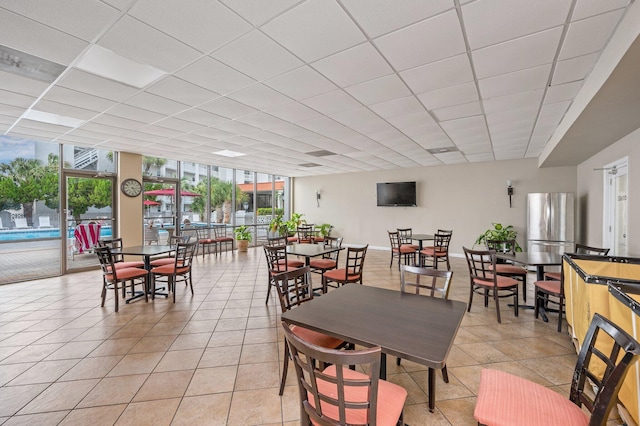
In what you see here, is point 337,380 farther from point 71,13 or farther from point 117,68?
point 117,68

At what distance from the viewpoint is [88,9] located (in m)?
2.02

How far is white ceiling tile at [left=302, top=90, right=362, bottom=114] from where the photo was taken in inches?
138

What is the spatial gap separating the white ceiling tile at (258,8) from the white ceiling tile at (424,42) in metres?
0.83

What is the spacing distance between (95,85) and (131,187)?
4307mm

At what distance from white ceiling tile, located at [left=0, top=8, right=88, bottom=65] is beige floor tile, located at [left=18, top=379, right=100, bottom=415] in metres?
2.86

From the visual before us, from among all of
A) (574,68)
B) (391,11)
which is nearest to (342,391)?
(391,11)

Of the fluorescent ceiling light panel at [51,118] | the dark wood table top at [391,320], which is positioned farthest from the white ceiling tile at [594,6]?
the fluorescent ceiling light panel at [51,118]

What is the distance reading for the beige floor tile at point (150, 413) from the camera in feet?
6.38

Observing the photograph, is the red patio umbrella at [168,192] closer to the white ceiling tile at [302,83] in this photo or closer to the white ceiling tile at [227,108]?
the white ceiling tile at [227,108]

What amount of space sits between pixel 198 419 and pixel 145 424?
34 cm

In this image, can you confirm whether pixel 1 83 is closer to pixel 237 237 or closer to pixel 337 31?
pixel 337 31

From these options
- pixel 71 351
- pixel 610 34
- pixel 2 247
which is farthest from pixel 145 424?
pixel 2 247

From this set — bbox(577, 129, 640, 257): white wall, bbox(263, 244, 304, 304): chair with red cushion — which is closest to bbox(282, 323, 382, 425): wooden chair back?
bbox(263, 244, 304, 304): chair with red cushion

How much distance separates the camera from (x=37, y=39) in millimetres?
2365
